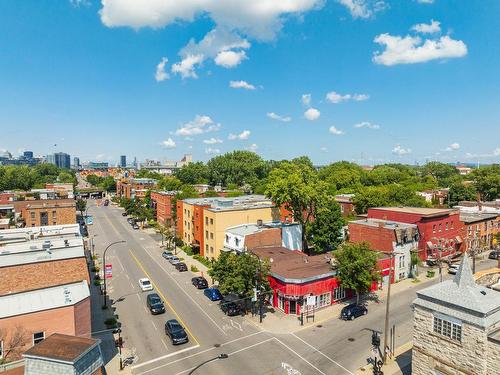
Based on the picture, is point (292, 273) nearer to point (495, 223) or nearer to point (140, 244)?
point (140, 244)

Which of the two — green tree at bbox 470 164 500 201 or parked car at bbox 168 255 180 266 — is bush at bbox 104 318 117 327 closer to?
parked car at bbox 168 255 180 266

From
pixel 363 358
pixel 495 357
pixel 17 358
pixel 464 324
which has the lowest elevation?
pixel 363 358

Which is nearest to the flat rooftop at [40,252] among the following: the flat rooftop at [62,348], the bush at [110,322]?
the bush at [110,322]

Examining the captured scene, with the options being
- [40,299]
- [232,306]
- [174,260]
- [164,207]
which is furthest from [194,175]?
[40,299]

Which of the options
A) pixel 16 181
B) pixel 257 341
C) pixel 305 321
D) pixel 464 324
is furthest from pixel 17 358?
pixel 16 181

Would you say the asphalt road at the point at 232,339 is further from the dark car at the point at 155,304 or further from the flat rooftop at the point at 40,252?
the flat rooftop at the point at 40,252

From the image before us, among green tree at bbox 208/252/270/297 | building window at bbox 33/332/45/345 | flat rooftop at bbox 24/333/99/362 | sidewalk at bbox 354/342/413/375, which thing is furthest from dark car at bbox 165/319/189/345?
sidewalk at bbox 354/342/413/375
